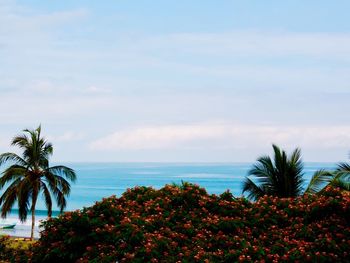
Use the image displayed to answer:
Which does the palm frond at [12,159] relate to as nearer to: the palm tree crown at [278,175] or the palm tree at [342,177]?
the palm tree crown at [278,175]

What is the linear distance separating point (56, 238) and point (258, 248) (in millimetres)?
4653

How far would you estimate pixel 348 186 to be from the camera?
62.7 ft

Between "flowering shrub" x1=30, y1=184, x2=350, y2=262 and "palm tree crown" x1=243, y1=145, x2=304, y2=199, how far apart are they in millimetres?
11108

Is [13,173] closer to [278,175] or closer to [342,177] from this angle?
[278,175]

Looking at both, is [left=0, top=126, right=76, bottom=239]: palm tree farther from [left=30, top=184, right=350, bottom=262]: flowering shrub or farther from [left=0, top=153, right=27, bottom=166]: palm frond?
[left=30, top=184, right=350, bottom=262]: flowering shrub

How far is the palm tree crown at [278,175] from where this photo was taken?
2452 centimetres

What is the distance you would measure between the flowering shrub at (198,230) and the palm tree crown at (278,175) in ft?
36.4

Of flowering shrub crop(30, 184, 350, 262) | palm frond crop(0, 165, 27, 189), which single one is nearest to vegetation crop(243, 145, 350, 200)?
flowering shrub crop(30, 184, 350, 262)

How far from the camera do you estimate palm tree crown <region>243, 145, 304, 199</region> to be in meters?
24.5

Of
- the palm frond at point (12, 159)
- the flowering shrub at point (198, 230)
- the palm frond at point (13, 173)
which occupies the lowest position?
the flowering shrub at point (198, 230)

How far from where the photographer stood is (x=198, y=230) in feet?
40.0

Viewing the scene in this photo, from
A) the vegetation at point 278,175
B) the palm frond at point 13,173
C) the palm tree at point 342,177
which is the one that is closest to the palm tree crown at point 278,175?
the vegetation at point 278,175

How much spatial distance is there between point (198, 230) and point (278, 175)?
1302 cm

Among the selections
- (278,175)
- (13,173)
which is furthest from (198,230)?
(13,173)
